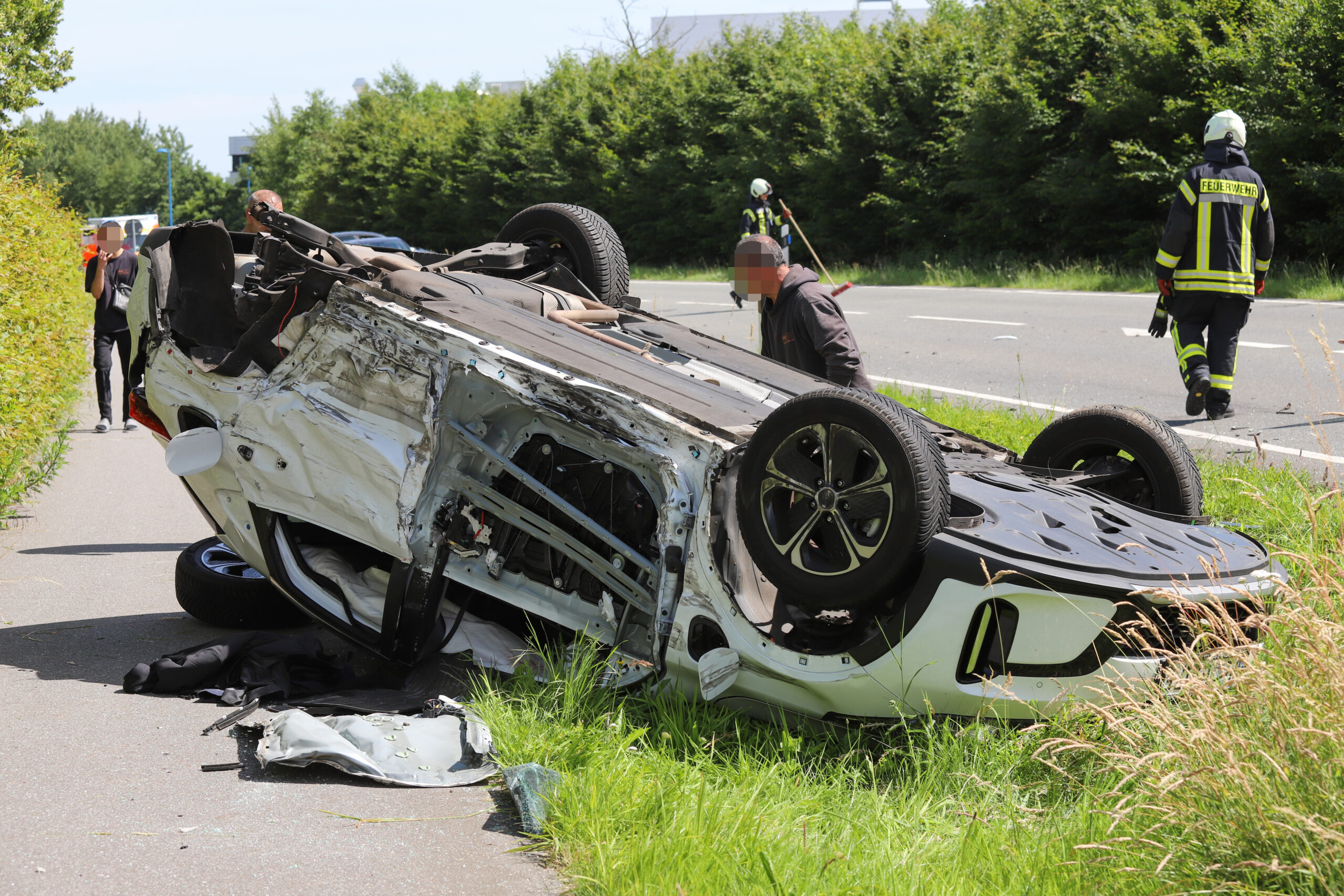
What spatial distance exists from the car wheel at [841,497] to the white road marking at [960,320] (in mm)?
10423

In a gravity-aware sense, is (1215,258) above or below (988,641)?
above

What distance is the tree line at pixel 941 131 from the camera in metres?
16.6

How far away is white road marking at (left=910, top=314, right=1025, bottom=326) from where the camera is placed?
43.1 ft

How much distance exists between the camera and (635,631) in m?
3.74

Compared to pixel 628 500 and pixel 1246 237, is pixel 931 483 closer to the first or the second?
pixel 628 500

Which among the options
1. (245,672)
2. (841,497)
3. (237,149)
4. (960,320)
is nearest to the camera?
(841,497)

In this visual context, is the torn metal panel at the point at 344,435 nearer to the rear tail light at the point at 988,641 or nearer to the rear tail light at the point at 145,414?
the rear tail light at the point at 145,414

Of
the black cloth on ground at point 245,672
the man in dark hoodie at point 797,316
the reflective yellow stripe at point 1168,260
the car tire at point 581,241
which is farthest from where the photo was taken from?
the reflective yellow stripe at point 1168,260

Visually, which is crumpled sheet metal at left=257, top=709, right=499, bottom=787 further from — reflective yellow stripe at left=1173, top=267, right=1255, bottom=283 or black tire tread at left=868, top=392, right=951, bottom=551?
reflective yellow stripe at left=1173, top=267, right=1255, bottom=283

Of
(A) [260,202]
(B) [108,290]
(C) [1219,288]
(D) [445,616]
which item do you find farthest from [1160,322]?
(B) [108,290]

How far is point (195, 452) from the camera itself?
4.39 metres

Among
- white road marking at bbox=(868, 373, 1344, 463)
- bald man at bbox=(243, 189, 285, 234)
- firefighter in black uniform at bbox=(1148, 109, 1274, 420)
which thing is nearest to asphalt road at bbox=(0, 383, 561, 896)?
bald man at bbox=(243, 189, 285, 234)

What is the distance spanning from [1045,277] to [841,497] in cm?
1621

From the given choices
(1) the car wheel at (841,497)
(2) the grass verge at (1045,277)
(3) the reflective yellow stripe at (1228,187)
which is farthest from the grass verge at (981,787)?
(2) the grass verge at (1045,277)
